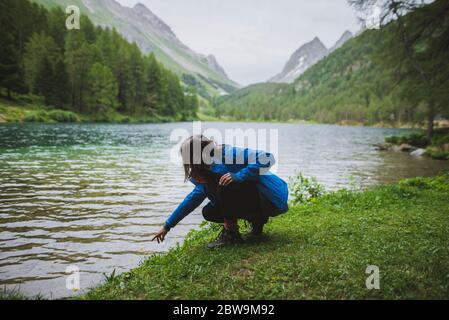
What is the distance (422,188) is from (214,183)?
10270mm

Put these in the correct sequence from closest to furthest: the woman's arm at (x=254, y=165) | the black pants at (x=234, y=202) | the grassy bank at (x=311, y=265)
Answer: the grassy bank at (x=311, y=265) < the woman's arm at (x=254, y=165) < the black pants at (x=234, y=202)

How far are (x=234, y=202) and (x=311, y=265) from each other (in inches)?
64.7

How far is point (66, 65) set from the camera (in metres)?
73.1

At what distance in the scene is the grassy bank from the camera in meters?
4.09

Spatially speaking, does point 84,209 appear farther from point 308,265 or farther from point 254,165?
point 308,265

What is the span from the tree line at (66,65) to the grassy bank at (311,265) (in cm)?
6371

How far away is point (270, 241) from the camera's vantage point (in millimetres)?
6344

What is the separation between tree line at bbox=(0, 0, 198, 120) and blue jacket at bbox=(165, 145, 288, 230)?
6314cm

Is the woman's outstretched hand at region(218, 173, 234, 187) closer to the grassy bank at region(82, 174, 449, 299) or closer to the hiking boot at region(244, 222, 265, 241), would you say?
the grassy bank at region(82, 174, 449, 299)

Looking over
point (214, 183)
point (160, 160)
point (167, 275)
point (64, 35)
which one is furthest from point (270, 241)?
point (64, 35)

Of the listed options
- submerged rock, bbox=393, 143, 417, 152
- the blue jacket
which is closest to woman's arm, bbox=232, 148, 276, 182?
the blue jacket

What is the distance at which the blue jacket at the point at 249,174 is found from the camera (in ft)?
17.2

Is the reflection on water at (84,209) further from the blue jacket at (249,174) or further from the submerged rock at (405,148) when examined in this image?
the submerged rock at (405,148)

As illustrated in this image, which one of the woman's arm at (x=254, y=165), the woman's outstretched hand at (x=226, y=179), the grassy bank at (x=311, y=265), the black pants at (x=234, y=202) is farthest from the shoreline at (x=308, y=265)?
the woman's arm at (x=254, y=165)
